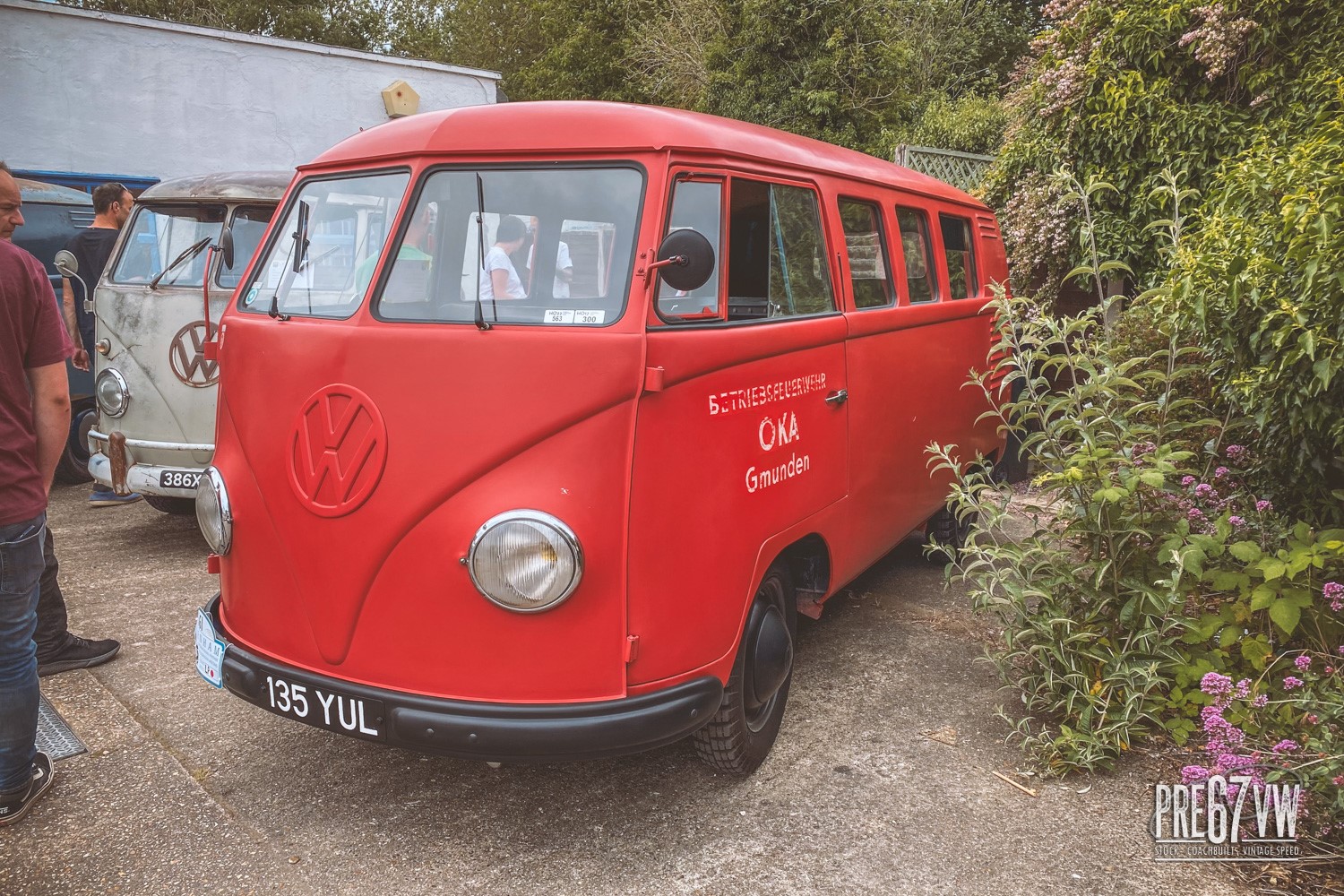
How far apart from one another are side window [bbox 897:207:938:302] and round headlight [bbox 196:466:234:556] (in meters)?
3.20

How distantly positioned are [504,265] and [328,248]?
0.78 meters

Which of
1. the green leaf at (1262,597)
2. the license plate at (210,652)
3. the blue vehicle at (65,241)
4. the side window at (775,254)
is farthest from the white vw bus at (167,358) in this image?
the green leaf at (1262,597)

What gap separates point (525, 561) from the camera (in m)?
2.59

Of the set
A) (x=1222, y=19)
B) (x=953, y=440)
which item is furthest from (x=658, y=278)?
(x=1222, y=19)

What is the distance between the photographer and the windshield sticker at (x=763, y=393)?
2.98 metres

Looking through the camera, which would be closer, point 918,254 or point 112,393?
point 918,254

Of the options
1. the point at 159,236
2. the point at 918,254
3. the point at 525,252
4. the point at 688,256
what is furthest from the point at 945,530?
the point at 159,236

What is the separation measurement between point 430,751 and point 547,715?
0.36 metres

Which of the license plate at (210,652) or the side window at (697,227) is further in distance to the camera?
the license plate at (210,652)

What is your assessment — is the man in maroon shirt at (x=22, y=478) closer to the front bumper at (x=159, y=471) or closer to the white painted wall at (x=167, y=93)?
the front bumper at (x=159, y=471)

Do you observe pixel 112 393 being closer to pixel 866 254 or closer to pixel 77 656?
pixel 77 656

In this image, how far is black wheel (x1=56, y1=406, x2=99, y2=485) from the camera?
7293mm

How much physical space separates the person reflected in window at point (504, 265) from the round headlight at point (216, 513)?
3.56 feet

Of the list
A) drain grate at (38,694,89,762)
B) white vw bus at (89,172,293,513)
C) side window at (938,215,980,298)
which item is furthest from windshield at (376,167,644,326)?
white vw bus at (89,172,293,513)
